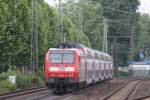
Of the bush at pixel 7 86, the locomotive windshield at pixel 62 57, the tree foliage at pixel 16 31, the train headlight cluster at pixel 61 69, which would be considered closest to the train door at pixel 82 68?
the locomotive windshield at pixel 62 57

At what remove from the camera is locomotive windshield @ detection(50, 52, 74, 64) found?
127ft

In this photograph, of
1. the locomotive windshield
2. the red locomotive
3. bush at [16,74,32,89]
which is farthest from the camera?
bush at [16,74,32,89]

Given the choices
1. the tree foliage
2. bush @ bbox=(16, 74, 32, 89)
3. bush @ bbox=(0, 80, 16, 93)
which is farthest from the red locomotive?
the tree foliage

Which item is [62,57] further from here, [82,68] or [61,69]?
[82,68]

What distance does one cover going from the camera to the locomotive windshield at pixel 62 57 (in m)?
38.8

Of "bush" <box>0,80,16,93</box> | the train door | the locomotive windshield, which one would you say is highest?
the locomotive windshield

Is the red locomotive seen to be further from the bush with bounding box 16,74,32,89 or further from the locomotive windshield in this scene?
the bush with bounding box 16,74,32,89

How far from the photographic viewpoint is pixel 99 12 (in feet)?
396

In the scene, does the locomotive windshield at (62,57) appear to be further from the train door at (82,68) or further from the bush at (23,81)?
the bush at (23,81)

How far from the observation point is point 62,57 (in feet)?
128

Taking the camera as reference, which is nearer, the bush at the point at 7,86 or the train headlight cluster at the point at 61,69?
the train headlight cluster at the point at 61,69

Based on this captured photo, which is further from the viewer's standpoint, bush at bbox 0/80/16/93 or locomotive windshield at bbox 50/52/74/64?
bush at bbox 0/80/16/93

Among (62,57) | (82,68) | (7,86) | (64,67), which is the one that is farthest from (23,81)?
(64,67)

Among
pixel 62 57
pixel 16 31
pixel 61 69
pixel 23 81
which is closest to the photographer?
pixel 61 69
